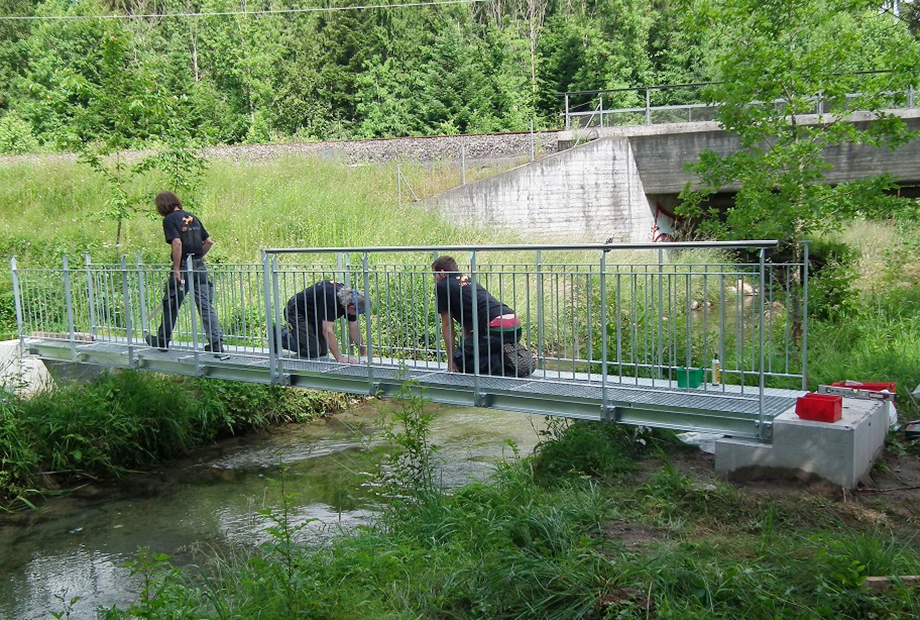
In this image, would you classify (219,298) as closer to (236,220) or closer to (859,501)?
(859,501)

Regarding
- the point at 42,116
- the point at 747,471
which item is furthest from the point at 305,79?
the point at 747,471

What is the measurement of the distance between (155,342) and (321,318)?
2.47m

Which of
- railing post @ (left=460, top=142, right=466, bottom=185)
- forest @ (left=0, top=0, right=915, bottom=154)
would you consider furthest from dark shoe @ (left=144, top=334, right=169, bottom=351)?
forest @ (left=0, top=0, right=915, bottom=154)

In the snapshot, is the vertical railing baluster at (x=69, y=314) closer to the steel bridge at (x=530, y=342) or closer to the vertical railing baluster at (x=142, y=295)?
the steel bridge at (x=530, y=342)

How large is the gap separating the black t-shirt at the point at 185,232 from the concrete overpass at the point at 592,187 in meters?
12.3

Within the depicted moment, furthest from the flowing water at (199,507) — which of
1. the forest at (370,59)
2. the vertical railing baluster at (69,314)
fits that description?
the forest at (370,59)

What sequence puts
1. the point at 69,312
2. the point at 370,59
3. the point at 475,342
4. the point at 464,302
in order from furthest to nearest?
the point at 370,59 < the point at 69,312 < the point at 464,302 < the point at 475,342

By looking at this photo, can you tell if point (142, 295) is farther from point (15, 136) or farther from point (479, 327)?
point (15, 136)

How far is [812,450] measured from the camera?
→ 5652mm

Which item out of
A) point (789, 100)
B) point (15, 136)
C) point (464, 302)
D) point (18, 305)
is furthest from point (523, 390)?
point (15, 136)

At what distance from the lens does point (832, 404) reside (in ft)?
18.6

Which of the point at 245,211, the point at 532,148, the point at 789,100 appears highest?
the point at 532,148

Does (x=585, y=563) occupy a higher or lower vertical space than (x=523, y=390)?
lower

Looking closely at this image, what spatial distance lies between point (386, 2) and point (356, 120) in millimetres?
7052
